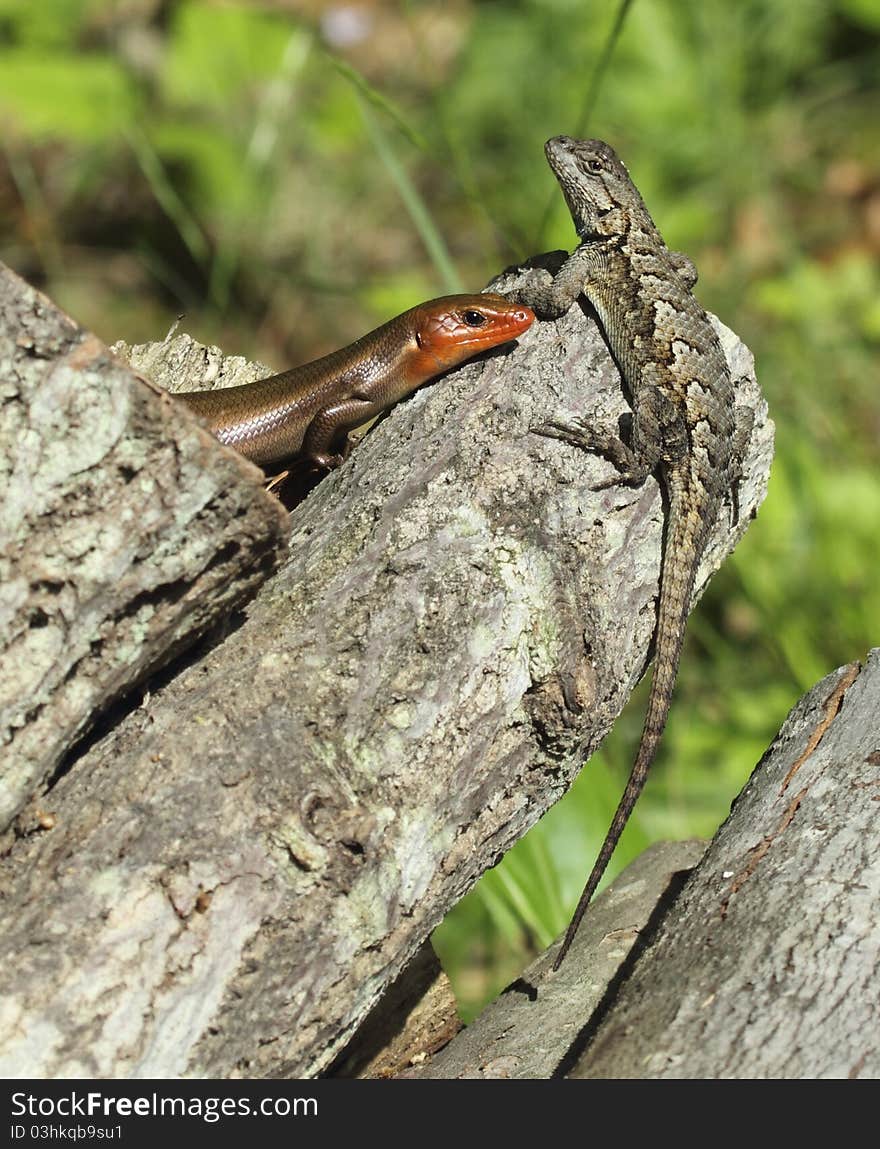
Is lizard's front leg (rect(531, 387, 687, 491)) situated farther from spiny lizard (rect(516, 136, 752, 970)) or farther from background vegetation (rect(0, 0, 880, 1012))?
background vegetation (rect(0, 0, 880, 1012))

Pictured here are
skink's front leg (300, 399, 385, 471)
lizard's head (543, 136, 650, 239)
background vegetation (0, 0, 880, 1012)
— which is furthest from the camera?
background vegetation (0, 0, 880, 1012)

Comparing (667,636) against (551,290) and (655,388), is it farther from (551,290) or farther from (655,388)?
(551,290)

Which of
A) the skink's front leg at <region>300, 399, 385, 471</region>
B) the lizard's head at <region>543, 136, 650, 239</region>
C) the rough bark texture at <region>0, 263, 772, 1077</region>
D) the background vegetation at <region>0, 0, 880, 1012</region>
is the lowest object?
the rough bark texture at <region>0, 263, 772, 1077</region>

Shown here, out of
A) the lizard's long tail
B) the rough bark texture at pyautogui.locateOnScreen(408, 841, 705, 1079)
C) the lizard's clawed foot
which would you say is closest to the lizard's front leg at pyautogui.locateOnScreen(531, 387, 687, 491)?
the lizard's clawed foot

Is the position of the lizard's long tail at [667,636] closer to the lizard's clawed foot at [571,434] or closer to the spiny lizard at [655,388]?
the spiny lizard at [655,388]

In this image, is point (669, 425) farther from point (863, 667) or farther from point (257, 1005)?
point (257, 1005)

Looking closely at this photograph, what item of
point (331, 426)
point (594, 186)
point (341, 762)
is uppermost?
point (594, 186)

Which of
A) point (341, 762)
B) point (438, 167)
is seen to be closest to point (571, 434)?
point (341, 762)
